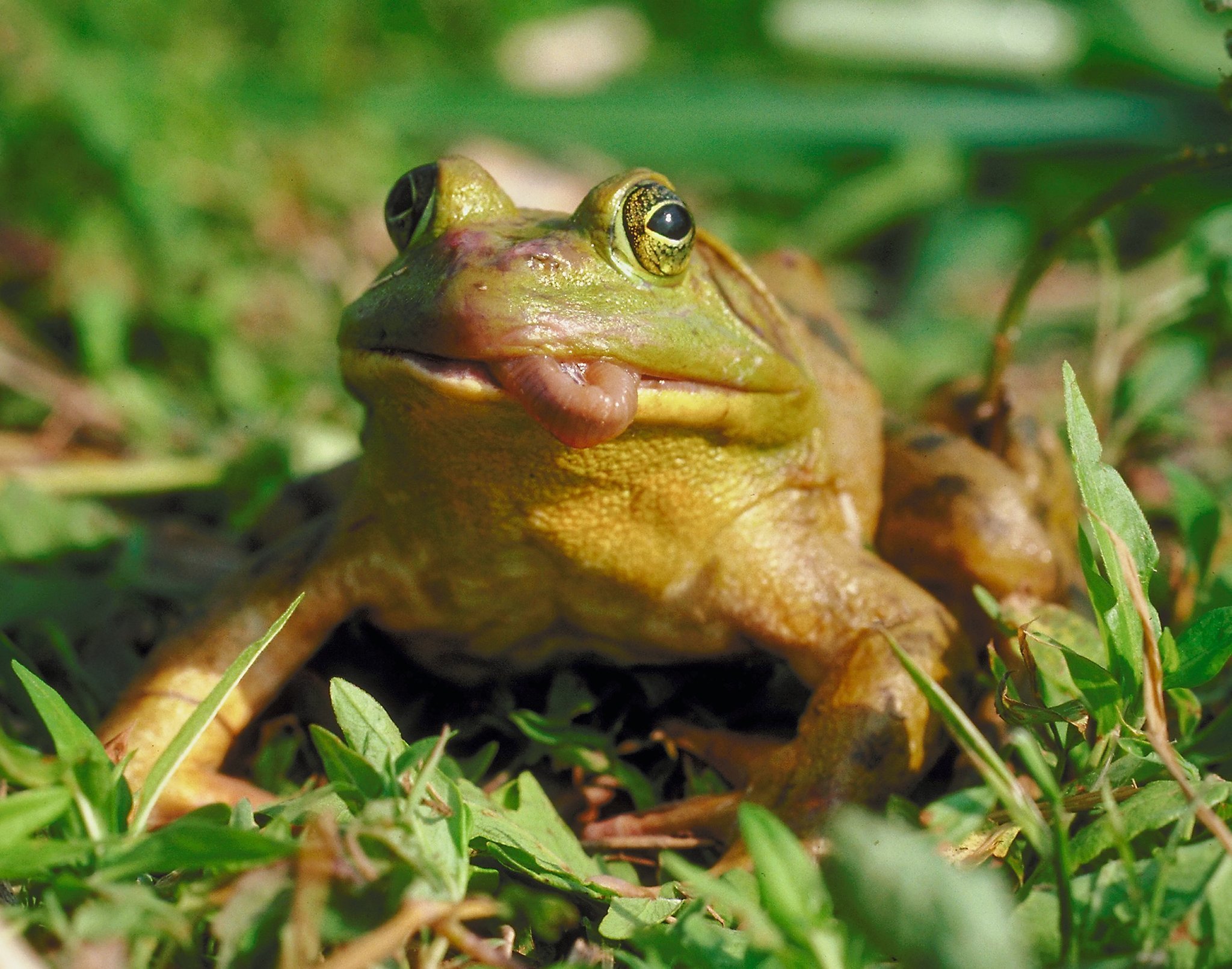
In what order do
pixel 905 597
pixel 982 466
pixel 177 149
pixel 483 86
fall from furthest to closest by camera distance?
pixel 483 86 → pixel 177 149 → pixel 982 466 → pixel 905 597

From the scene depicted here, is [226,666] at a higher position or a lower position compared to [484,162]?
lower

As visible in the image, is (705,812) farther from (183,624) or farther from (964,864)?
(183,624)

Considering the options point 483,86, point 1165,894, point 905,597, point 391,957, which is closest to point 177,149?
point 483,86

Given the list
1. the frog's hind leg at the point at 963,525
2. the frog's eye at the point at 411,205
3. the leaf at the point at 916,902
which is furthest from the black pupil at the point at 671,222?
the leaf at the point at 916,902

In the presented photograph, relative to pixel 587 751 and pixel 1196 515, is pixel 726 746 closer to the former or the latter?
pixel 587 751

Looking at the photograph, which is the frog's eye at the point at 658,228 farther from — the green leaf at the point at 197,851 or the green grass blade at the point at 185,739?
the green leaf at the point at 197,851

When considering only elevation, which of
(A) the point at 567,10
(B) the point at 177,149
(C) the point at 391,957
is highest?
(A) the point at 567,10

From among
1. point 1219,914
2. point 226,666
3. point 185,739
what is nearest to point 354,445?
point 226,666
